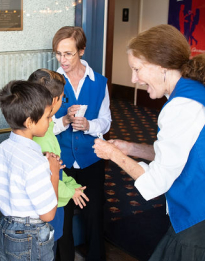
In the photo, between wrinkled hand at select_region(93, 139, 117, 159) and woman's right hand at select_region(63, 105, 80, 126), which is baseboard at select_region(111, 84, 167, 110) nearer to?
woman's right hand at select_region(63, 105, 80, 126)

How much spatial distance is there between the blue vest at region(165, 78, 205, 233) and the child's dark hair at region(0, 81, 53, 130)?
601 millimetres

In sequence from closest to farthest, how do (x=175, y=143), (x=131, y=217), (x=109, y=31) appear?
(x=175, y=143)
(x=109, y=31)
(x=131, y=217)

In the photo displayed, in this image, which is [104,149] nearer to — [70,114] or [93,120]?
[70,114]

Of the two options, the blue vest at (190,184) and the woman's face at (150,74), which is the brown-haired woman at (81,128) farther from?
the blue vest at (190,184)

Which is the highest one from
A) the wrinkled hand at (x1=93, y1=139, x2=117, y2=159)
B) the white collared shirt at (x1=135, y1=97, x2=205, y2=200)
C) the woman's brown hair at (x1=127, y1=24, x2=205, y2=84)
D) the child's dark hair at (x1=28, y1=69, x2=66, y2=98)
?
the woman's brown hair at (x1=127, y1=24, x2=205, y2=84)

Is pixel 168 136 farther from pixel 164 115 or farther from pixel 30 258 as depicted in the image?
pixel 30 258

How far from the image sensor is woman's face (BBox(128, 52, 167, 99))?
2.10 m

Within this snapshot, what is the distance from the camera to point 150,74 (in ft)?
6.91

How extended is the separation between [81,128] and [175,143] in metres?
1.08

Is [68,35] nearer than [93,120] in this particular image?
Yes

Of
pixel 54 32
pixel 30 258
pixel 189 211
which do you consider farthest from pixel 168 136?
pixel 54 32

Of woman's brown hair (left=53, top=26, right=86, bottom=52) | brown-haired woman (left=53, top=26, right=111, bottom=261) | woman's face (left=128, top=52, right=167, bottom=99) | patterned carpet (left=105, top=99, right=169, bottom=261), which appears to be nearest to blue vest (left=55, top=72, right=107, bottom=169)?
brown-haired woman (left=53, top=26, right=111, bottom=261)

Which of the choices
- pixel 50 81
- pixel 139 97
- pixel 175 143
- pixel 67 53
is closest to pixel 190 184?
pixel 175 143

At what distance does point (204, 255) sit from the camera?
2020mm
